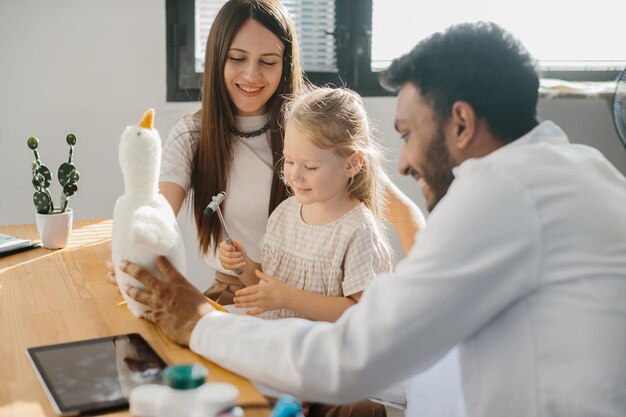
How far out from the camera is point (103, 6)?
8.55 feet

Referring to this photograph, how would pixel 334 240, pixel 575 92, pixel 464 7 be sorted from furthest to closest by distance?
1. pixel 464 7
2. pixel 575 92
3. pixel 334 240

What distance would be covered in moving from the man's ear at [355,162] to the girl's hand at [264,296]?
296 mm

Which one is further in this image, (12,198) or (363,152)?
(12,198)

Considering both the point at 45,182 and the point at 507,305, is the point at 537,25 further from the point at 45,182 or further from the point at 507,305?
the point at 507,305

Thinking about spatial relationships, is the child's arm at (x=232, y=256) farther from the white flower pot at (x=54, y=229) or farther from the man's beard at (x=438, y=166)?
the man's beard at (x=438, y=166)

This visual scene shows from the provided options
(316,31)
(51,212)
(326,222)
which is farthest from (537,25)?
(51,212)

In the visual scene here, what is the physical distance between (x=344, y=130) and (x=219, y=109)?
0.37 metres

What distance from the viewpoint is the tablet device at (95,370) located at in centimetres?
94

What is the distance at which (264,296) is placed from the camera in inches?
58.9

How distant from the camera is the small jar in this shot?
840mm

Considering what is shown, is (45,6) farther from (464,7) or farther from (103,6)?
(464,7)

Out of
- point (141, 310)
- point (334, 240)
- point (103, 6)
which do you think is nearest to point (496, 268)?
point (141, 310)

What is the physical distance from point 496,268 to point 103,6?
2099 mm

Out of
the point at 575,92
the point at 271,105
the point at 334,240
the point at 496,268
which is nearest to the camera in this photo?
the point at 496,268
